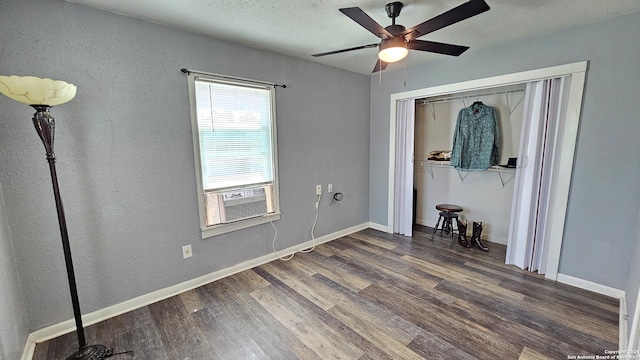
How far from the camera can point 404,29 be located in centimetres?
181

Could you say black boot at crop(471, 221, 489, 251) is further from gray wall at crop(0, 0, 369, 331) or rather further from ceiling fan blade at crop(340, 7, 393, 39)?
gray wall at crop(0, 0, 369, 331)

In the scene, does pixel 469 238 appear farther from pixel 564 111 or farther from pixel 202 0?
pixel 202 0

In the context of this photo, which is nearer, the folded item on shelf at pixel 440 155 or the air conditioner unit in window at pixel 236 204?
the air conditioner unit in window at pixel 236 204

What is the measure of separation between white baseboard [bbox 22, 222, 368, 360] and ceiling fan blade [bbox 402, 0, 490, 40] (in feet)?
8.39

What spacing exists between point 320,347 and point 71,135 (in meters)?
2.27

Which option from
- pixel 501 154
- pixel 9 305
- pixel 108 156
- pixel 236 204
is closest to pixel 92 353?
pixel 9 305

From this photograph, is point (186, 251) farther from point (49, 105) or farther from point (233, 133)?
point (49, 105)

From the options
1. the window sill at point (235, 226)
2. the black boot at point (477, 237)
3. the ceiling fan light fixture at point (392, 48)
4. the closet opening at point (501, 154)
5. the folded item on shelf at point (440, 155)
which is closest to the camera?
the ceiling fan light fixture at point (392, 48)

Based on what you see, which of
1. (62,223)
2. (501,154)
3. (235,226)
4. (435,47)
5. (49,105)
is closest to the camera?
(49,105)

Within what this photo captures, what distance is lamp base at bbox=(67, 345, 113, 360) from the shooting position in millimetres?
1651

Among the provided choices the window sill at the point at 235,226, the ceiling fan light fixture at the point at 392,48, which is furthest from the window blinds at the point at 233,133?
the ceiling fan light fixture at the point at 392,48

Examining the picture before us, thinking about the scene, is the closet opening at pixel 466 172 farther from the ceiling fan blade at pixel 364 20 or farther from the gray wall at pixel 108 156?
the gray wall at pixel 108 156

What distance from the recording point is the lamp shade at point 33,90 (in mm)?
1291

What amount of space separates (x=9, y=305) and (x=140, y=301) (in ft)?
2.65
